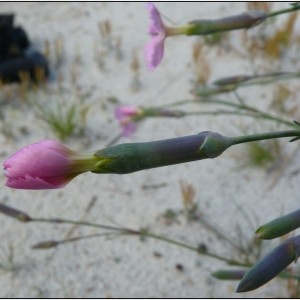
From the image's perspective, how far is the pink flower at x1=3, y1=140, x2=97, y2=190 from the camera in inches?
27.5

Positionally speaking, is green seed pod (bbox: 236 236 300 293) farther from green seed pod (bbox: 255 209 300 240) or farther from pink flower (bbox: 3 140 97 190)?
pink flower (bbox: 3 140 97 190)

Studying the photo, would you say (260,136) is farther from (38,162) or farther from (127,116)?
(127,116)

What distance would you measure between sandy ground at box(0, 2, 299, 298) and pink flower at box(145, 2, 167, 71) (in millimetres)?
451

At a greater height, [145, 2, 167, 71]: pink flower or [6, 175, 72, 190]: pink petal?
[145, 2, 167, 71]: pink flower

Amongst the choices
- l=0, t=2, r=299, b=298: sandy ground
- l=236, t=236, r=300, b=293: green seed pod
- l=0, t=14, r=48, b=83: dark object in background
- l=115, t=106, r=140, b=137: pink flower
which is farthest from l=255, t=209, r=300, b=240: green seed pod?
l=0, t=14, r=48, b=83: dark object in background

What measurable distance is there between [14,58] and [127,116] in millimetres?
1000

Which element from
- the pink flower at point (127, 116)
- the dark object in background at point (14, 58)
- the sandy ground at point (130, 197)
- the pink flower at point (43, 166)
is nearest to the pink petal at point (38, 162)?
the pink flower at point (43, 166)

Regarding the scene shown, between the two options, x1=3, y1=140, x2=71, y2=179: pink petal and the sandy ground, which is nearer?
x1=3, y1=140, x2=71, y2=179: pink petal

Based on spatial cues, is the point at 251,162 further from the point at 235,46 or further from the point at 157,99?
the point at 235,46

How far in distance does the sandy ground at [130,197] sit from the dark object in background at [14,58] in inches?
3.6

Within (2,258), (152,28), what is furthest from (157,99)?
(152,28)

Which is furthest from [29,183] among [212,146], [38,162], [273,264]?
[273,264]

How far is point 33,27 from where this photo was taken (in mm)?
2971

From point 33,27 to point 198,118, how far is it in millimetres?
1096
